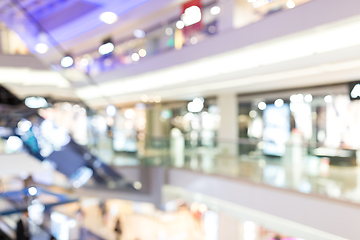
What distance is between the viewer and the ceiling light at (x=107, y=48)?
10.9 m

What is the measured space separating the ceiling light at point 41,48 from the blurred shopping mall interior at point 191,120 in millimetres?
50

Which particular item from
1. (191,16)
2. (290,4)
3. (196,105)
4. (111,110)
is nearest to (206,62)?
(191,16)

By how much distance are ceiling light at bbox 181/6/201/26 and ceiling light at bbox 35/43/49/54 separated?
358cm

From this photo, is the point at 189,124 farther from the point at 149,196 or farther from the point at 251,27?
the point at 251,27

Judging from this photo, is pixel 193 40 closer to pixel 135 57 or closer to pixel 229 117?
pixel 135 57

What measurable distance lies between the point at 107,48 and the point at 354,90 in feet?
27.6

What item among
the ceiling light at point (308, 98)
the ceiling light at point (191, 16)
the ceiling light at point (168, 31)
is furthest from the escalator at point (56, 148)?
the ceiling light at point (308, 98)

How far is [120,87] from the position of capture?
11273mm

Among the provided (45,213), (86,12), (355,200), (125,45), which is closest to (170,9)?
(125,45)

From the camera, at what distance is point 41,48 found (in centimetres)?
548

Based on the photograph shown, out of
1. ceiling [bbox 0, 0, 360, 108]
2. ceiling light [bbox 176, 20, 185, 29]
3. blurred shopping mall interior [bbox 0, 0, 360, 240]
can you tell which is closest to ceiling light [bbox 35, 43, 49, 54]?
blurred shopping mall interior [bbox 0, 0, 360, 240]

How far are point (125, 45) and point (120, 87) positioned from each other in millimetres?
1752

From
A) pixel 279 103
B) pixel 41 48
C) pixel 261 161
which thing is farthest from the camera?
pixel 279 103

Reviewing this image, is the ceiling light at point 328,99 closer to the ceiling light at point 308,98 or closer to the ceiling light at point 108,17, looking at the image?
the ceiling light at point 308,98
